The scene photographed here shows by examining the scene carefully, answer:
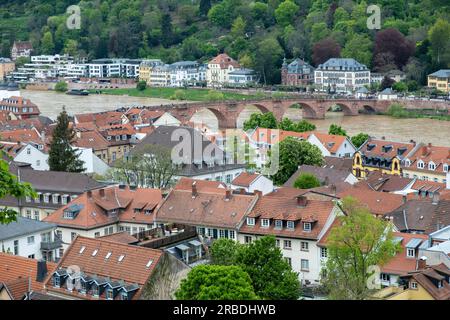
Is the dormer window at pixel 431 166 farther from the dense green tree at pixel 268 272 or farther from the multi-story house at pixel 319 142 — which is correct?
the dense green tree at pixel 268 272

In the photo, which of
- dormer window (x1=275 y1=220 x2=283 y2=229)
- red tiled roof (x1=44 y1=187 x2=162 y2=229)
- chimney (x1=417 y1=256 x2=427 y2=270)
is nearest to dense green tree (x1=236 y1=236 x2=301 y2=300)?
chimney (x1=417 y1=256 x2=427 y2=270)

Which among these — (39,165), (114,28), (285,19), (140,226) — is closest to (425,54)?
(285,19)

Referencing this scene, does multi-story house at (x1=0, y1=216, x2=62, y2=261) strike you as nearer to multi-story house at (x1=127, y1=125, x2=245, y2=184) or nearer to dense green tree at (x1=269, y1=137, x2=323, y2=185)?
multi-story house at (x1=127, y1=125, x2=245, y2=184)

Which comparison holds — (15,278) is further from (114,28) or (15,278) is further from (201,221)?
(114,28)

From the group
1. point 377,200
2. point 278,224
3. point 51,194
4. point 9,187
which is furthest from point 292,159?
point 9,187

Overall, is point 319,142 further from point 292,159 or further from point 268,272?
point 268,272
